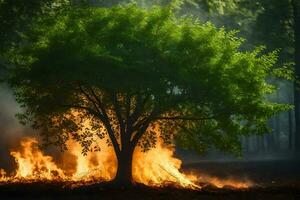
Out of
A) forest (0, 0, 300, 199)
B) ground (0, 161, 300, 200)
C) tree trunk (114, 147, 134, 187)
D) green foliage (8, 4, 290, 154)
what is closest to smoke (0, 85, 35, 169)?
forest (0, 0, 300, 199)

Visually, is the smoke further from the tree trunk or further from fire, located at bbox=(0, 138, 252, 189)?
the tree trunk

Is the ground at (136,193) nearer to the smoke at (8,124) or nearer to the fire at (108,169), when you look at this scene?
the fire at (108,169)

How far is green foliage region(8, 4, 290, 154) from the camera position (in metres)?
22.5

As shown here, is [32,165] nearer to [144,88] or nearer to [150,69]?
[144,88]

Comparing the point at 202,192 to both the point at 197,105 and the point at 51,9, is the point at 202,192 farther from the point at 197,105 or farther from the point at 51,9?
the point at 51,9

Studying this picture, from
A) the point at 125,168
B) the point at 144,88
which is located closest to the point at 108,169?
the point at 125,168

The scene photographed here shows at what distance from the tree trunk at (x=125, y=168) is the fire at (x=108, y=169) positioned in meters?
1.54

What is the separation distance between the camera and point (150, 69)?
2288 centimetres

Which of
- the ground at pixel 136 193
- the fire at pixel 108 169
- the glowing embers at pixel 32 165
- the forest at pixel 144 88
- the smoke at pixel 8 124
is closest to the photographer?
the ground at pixel 136 193

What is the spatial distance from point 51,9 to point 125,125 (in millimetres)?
11359

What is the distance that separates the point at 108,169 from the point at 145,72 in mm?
7614

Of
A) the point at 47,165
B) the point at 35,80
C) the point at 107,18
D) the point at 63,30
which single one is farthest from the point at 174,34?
the point at 47,165

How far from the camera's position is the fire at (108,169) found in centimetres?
2650

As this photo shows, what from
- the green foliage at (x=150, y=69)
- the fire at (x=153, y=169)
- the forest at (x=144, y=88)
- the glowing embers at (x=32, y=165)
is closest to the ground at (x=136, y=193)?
the forest at (x=144, y=88)
